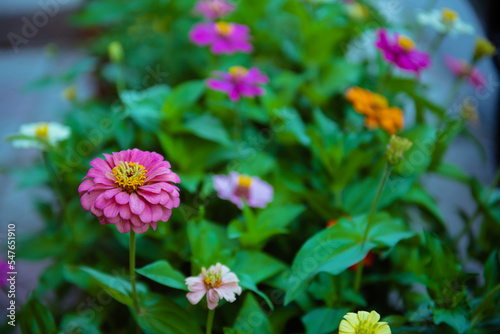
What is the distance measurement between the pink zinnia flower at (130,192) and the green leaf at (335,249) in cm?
22

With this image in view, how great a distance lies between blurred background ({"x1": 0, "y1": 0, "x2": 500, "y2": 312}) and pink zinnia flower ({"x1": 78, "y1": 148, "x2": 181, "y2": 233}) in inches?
21.5

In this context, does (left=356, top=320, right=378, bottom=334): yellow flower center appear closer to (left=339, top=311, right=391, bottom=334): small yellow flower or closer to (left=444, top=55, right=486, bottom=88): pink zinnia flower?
(left=339, top=311, right=391, bottom=334): small yellow flower

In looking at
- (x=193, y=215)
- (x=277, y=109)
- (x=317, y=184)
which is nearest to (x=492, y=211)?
(x=317, y=184)

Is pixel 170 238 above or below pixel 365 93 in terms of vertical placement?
below

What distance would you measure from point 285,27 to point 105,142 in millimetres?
628

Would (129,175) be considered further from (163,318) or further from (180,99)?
(180,99)

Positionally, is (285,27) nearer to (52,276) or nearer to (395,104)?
(395,104)

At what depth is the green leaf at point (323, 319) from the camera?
586mm

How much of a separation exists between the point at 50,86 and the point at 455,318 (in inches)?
71.8

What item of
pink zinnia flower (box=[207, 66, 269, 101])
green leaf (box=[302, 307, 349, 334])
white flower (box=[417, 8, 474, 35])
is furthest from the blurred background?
green leaf (box=[302, 307, 349, 334])

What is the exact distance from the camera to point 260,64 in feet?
3.84

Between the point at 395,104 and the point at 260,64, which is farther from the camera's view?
the point at 260,64

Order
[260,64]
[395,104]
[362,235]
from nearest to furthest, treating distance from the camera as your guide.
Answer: [362,235]
[395,104]
[260,64]

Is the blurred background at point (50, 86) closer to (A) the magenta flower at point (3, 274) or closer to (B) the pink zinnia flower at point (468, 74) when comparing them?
(B) the pink zinnia flower at point (468, 74)
